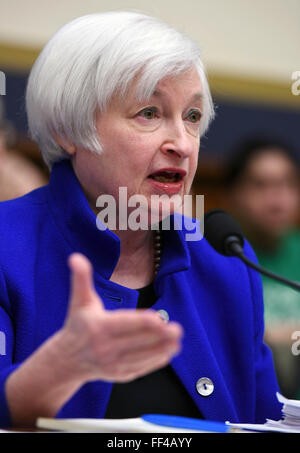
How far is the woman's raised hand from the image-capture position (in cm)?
66

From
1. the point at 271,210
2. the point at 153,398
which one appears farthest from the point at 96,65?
the point at 271,210

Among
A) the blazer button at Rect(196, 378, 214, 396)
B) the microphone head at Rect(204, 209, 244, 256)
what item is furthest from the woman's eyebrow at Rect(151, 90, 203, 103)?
the blazer button at Rect(196, 378, 214, 396)

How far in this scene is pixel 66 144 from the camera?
1.20 metres

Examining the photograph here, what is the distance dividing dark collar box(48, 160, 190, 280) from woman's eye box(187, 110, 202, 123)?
0.75 feet

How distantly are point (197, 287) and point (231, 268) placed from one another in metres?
0.10

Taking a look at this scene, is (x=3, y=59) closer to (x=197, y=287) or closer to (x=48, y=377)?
(x=197, y=287)

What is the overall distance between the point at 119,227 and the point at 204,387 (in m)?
0.32

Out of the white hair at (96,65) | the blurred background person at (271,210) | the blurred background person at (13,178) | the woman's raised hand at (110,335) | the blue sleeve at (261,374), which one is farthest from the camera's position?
the blurred background person at (271,210)

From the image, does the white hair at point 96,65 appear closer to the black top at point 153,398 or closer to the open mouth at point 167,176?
the open mouth at point 167,176

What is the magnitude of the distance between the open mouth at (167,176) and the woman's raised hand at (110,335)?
48cm

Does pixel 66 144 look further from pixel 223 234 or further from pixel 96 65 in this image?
pixel 223 234

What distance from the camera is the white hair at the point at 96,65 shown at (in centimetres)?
110

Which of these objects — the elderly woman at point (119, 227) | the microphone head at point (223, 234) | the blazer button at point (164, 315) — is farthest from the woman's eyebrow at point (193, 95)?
the blazer button at point (164, 315)

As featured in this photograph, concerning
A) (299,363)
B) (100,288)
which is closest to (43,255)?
(100,288)
